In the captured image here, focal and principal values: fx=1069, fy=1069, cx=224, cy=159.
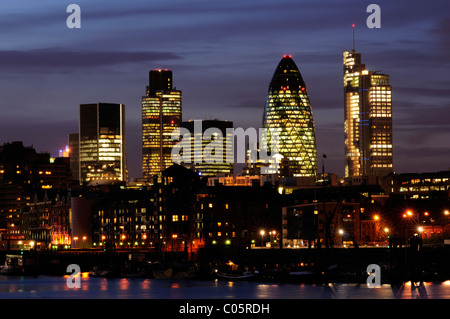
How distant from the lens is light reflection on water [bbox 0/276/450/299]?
417 feet

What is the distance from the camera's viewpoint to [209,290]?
14112 centimetres

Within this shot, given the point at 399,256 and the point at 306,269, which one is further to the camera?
the point at 306,269

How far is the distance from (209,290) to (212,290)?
1.37 feet

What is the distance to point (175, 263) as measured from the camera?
582 ft

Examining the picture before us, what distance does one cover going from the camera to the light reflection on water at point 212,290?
12706 cm

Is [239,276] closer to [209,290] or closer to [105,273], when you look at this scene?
[209,290]

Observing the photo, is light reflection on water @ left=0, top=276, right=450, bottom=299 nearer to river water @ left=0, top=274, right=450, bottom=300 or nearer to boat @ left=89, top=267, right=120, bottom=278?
river water @ left=0, top=274, right=450, bottom=300

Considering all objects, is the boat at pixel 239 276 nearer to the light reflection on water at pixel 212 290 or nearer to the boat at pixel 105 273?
the light reflection on water at pixel 212 290

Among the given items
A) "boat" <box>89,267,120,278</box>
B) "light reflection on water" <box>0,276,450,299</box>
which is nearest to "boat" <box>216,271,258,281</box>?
"light reflection on water" <box>0,276,450,299</box>

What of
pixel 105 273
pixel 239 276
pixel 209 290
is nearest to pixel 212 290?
pixel 209 290

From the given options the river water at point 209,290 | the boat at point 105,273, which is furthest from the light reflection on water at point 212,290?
the boat at point 105,273
